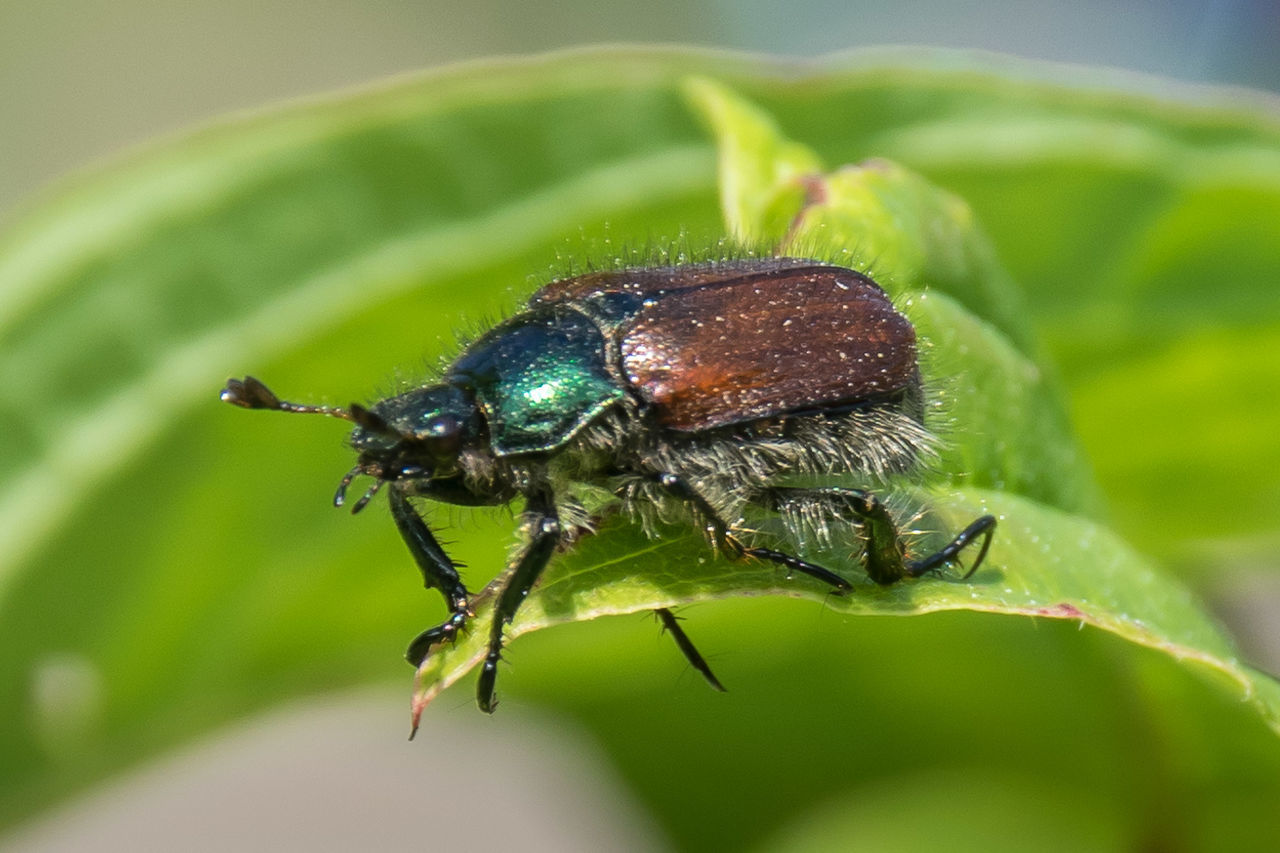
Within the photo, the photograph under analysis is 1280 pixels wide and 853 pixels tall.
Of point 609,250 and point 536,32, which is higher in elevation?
point 609,250

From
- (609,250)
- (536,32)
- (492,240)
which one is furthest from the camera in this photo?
(536,32)

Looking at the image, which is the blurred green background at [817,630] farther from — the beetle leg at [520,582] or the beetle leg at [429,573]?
the beetle leg at [520,582]

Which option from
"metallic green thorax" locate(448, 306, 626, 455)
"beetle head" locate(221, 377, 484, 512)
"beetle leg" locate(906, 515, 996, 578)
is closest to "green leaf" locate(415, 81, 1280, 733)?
"beetle leg" locate(906, 515, 996, 578)

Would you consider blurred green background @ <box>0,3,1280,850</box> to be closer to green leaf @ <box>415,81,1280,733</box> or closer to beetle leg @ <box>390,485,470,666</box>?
beetle leg @ <box>390,485,470,666</box>

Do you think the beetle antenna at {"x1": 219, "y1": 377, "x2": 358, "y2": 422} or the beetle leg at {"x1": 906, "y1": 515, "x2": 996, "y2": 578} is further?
the beetle antenna at {"x1": 219, "y1": 377, "x2": 358, "y2": 422}

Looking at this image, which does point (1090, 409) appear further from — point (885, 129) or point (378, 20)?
point (378, 20)

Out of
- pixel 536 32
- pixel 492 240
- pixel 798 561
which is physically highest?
pixel 492 240

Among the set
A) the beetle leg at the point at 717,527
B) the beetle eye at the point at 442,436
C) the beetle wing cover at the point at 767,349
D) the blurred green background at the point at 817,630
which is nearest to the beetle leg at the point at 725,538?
the beetle leg at the point at 717,527

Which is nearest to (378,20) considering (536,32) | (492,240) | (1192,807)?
(536,32)
